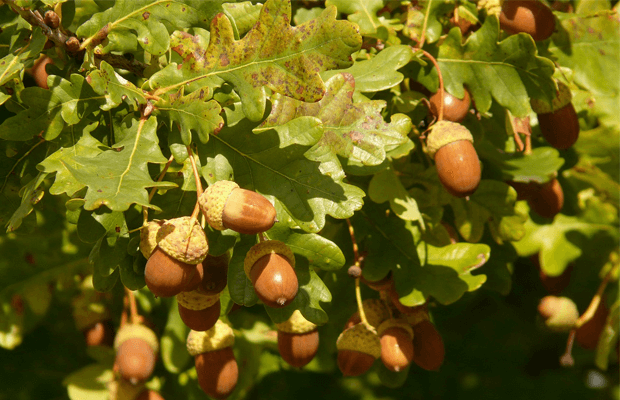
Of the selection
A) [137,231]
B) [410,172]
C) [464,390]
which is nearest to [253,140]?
[137,231]


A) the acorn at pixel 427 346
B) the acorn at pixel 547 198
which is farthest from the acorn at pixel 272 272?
the acorn at pixel 547 198

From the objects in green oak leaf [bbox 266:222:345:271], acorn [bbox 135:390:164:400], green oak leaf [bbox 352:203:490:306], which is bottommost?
acorn [bbox 135:390:164:400]


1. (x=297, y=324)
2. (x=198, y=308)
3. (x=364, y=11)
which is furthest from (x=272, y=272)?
(x=364, y=11)

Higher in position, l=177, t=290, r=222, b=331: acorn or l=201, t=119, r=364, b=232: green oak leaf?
l=201, t=119, r=364, b=232: green oak leaf

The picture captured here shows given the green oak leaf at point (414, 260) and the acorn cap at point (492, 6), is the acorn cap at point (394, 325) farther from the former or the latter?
the acorn cap at point (492, 6)

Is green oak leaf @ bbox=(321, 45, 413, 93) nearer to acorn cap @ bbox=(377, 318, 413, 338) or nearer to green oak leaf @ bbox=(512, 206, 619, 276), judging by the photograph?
acorn cap @ bbox=(377, 318, 413, 338)

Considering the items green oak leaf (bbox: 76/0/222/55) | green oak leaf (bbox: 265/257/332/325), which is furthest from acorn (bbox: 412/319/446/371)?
green oak leaf (bbox: 76/0/222/55)
